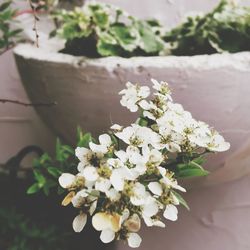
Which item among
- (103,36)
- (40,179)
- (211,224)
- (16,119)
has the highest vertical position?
(103,36)

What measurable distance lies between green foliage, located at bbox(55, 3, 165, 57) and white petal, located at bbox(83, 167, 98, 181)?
427 millimetres

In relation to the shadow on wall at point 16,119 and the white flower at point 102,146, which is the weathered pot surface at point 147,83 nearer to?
the white flower at point 102,146

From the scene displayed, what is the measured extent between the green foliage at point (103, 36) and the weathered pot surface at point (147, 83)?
0.08m

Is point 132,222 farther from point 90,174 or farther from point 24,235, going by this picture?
point 24,235

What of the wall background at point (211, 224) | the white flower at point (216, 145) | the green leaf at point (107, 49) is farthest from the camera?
the wall background at point (211, 224)

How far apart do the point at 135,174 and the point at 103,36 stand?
48cm

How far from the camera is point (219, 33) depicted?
3.23 ft

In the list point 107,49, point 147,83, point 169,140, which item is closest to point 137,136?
point 169,140

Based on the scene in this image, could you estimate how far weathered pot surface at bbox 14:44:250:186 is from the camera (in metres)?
0.81

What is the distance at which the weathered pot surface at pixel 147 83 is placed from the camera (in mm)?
808

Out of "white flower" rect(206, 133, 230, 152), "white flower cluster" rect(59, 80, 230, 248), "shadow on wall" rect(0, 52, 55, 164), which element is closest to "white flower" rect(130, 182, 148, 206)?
"white flower cluster" rect(59, 80, 230, 248)

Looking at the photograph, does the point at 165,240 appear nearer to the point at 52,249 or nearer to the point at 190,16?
the point at 52,249

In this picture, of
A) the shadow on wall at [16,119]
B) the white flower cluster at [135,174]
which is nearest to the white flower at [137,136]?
the white flower cluster at [135,174]

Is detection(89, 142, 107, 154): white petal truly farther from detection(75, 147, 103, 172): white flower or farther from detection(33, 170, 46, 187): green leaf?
detection(33, 170, 46, 187): green leaf
